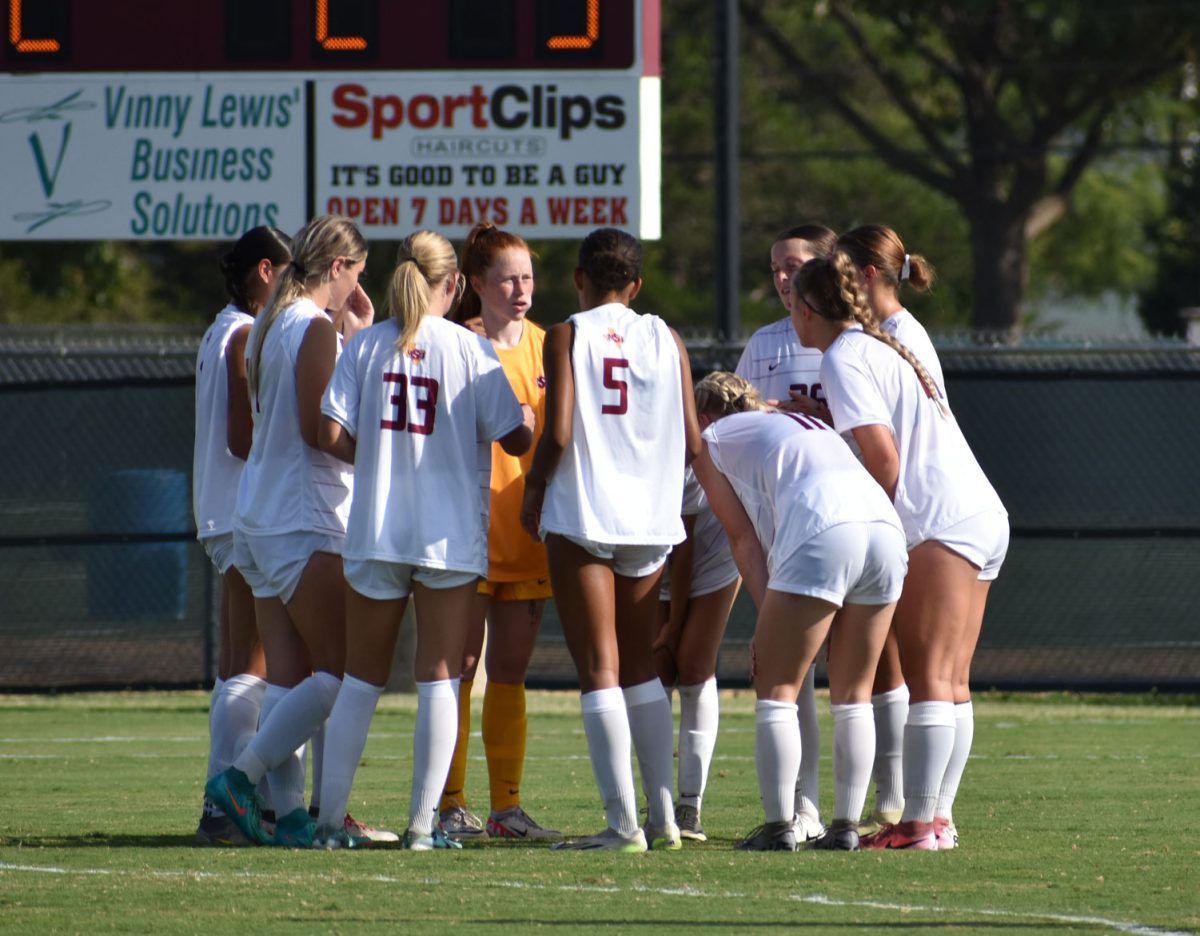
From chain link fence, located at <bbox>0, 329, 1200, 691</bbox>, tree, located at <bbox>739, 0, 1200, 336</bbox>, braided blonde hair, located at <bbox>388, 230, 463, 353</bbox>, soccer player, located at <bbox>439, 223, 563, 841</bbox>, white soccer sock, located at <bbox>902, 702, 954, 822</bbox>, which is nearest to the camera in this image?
braided blonde hair, located at <bbox>388, 230, 463, 353</bbox>

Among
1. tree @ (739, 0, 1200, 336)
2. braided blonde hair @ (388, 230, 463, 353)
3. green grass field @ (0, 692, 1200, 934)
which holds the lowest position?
green grass field @ (0, 692, 1200, 934)

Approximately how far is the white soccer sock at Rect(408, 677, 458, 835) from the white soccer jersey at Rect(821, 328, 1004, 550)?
4.78 feet

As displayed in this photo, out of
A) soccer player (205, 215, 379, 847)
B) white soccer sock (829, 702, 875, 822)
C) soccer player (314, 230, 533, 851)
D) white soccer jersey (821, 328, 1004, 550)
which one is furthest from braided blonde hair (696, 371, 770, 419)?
soccer player (205, 215, 379, 847)

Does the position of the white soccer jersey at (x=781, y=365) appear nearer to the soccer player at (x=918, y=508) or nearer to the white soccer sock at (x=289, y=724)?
the soccer player at (x=918, y=508)

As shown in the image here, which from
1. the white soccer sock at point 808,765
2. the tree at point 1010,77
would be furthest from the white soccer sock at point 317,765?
the tree at point 1010,77

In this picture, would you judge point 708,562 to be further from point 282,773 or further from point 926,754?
point 282,773

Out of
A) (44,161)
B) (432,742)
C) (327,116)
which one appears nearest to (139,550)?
(44,161)

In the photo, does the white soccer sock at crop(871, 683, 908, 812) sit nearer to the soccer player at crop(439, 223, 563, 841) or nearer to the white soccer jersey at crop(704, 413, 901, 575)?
the white soccer jersey at crop(704, 413, 901, 575)

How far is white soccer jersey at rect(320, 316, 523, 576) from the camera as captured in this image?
5.93 m

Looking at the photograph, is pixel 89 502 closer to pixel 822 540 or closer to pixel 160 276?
pixel 822 540

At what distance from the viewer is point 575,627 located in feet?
19.8

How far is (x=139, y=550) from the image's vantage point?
12781 mm

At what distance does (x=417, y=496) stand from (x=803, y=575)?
118cm

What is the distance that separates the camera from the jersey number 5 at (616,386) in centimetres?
603
